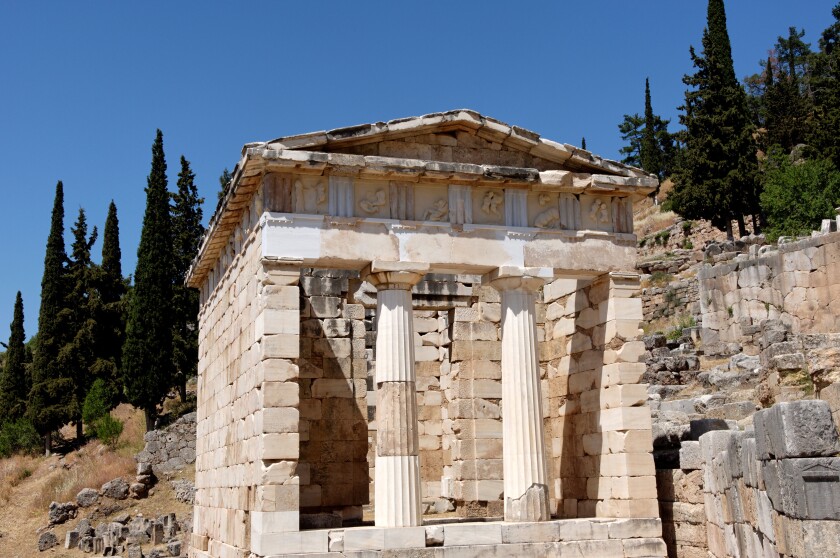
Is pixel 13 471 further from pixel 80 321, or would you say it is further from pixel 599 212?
pixel 599 212

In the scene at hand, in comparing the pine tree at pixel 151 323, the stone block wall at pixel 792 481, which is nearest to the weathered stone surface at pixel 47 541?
the pine tree at pixel 151 323

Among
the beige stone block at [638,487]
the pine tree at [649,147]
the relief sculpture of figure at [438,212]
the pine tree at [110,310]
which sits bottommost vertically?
the beige stone block at [638,487]

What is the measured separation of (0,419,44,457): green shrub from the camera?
140 feet

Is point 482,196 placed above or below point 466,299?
above

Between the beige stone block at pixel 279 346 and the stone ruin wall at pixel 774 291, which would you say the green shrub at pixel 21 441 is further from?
the beige stone block at pixel 279 346

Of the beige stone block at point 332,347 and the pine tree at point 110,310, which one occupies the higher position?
the pine tree at point 110,310

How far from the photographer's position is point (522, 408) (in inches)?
539

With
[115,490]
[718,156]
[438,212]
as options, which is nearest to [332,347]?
[438,212]

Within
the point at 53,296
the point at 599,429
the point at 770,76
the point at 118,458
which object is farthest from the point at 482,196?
the point at 770,76

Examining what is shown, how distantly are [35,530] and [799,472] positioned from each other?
102 feet

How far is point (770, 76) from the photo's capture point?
219 feet

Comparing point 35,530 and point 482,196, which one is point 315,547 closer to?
point 482,196

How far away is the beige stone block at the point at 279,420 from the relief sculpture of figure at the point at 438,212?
3688 millimetres

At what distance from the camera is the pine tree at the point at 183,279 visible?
41.3 metres
